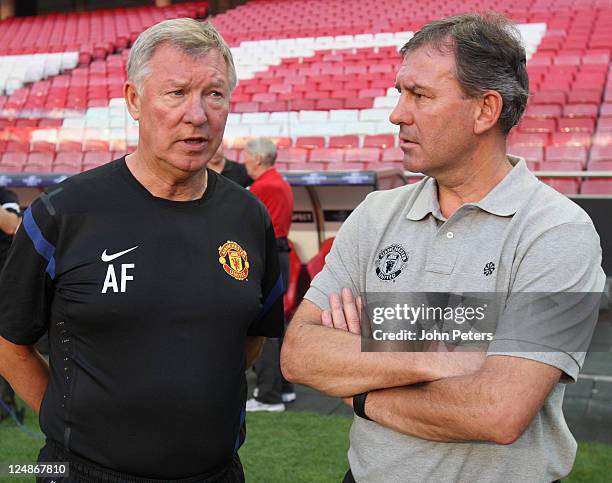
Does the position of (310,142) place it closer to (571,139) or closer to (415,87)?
(571,139)

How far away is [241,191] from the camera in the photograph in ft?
7.38

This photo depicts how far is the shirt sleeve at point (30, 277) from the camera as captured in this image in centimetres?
191

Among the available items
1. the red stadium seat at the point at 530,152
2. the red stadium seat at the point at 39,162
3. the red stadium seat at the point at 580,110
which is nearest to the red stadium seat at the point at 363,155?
the red stadium seat at the point at 530,152

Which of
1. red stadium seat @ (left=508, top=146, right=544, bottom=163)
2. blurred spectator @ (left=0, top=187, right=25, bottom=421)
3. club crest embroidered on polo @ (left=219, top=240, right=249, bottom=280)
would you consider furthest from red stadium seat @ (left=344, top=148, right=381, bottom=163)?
A: club crest embroidered on polo @ (left=219, top=240, right=249, bottom=280)

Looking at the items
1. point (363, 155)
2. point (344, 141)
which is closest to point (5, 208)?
point (363, 155)

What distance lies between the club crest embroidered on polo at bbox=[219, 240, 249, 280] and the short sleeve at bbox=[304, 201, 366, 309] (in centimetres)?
21

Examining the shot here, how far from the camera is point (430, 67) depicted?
1.80 metres

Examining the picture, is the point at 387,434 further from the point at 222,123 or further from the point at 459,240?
the point at 222,123

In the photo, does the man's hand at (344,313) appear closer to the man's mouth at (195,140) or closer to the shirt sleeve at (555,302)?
the shirt sleeve at (555,302)

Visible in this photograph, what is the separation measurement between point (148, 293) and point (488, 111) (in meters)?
0.94

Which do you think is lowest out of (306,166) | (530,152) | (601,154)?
(306,166)

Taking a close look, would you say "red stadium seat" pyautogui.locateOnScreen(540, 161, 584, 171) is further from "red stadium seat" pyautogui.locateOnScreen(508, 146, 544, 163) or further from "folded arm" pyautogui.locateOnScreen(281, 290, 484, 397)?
"folded arm" pyautogui.locateOnScreen(281, 290, 484, 397)

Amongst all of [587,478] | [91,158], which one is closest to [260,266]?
[587,478]

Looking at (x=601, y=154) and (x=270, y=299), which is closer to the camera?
(x=270, y=299)
